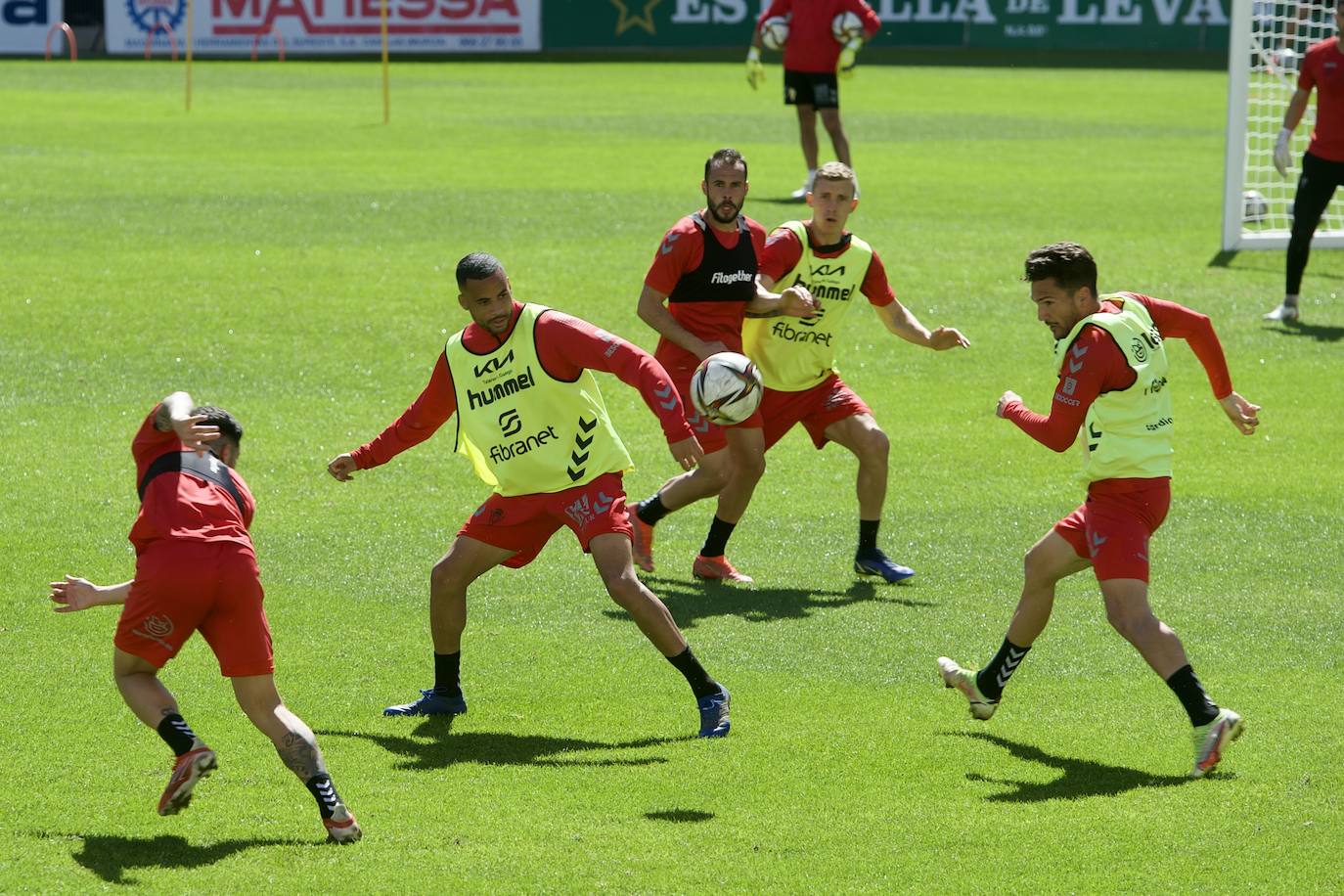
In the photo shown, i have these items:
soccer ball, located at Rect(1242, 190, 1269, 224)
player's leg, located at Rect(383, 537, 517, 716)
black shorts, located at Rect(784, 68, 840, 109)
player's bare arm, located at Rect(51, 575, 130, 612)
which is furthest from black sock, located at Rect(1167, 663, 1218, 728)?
black shorts, located at Rect(784, 68, 840, 109)

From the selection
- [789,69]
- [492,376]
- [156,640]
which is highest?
[789,69]

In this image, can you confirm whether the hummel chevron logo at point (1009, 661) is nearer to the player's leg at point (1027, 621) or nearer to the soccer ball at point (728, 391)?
the player's leg at point (1027, 621)

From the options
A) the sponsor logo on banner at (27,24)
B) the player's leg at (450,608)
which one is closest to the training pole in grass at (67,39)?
the sponsor logo on banner at (27,24)

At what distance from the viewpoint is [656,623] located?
23.6 feet

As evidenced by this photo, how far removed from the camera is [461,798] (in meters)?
6.57

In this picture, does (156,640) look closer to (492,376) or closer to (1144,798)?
(492,376)

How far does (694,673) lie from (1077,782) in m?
1.58

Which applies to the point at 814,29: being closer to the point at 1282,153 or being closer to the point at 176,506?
the point at 1282,153

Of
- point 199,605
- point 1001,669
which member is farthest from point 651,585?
point 199,605

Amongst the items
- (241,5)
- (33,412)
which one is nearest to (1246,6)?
(33,412)

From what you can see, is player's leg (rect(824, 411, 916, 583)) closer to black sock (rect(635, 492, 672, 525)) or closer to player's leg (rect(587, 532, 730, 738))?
black sock (rect(635, 492, 672, 525))

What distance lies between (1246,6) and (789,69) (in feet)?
16.7

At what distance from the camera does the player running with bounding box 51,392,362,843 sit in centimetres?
605

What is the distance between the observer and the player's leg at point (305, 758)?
603 centimetres
